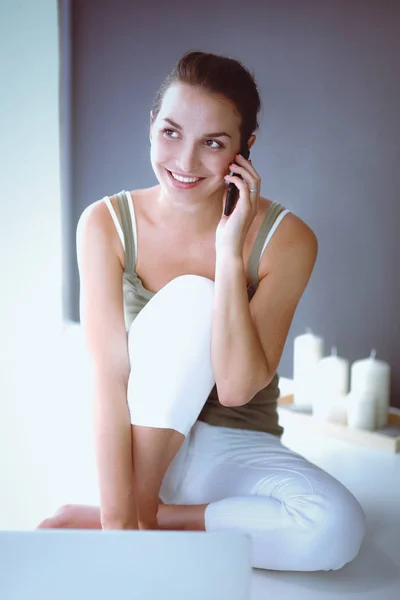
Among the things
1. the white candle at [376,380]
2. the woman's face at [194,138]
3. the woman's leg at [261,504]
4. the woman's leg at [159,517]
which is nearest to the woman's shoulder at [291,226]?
the woman's face at [194,138]

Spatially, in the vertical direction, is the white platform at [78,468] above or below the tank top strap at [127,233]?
below

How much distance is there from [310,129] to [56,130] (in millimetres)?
677

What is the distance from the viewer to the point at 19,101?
6.12ft

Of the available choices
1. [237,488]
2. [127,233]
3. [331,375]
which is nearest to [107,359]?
[127,233]

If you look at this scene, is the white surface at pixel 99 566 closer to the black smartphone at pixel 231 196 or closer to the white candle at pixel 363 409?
the black smartphone at pixel 231 196

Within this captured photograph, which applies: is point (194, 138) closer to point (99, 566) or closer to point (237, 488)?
point (237, 488)

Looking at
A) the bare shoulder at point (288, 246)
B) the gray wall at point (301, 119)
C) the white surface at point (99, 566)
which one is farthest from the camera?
the gray wall at point (301, 119)

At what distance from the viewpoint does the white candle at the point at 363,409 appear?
2.18 metres

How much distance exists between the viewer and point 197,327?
1.48m

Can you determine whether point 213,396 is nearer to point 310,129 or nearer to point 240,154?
point 240,154

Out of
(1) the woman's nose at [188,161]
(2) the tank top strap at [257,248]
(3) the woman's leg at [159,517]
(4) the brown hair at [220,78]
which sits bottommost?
(3) the woman's leg at [159,517]

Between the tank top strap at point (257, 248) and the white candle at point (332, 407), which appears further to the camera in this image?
the white candle at point (332, 407)

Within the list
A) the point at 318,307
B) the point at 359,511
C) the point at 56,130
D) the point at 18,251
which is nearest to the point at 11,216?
the point at 18,251

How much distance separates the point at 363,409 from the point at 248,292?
0.77m
